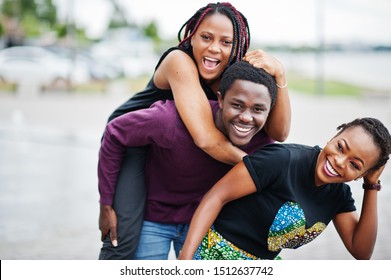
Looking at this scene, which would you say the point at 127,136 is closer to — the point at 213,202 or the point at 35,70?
the point at 213,202

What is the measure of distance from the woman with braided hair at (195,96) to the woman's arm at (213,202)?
0.13m

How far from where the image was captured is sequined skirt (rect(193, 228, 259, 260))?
7.27 feet

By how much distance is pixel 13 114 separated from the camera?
12.7m

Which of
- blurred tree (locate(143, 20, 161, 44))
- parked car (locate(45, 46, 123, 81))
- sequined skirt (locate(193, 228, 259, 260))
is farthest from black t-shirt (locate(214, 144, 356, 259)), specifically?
blurred tree (locate(143, 20, 161, 44))

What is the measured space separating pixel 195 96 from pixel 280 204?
0.52m

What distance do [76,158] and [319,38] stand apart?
10.1 meters

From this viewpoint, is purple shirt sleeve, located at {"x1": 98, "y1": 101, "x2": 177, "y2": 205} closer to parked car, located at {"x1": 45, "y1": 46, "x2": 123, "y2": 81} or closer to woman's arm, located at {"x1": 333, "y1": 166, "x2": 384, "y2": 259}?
woman's arm, located at {"x1": 333, "y1": 166, "x2": 384, "y2": 259}

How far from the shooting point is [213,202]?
2.13m

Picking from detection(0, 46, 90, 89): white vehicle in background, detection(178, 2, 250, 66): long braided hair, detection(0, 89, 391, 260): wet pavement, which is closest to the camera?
detection(178, 2, 250, 66): long braided hair

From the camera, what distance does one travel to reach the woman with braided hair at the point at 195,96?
2.21 meters

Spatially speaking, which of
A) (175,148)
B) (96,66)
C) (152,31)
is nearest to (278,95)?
(175,148)

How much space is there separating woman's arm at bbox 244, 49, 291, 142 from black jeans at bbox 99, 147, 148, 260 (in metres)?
0.55
